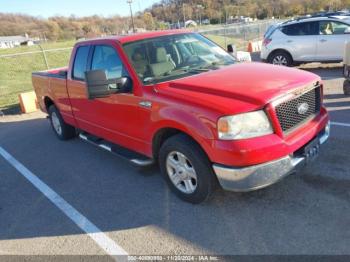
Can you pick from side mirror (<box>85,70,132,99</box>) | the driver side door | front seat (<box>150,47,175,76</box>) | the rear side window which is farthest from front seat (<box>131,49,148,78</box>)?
the rear side window

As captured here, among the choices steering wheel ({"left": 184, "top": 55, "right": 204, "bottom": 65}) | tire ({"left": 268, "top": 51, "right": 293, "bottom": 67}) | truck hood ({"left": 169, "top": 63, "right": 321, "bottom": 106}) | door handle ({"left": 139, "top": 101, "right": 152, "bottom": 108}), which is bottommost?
tire ({"left": 268, "top": 51, "right": 293, "bottom": 67})

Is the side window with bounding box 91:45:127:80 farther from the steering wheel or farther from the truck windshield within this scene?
the steering wheel

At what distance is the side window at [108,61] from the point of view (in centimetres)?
443

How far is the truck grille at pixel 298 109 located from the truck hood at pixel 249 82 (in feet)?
0.44

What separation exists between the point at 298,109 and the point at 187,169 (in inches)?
52.3

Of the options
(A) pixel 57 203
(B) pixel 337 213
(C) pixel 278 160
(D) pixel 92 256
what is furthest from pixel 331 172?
(A) pixel 57 203

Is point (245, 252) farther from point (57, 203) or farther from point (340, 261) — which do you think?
point (57, 203)

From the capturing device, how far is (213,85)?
12.0ft

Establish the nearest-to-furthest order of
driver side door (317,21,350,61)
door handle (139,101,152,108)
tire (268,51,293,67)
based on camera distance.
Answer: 1. door handle (139,101,152,108)
2. driver side door (317,21,350,61)
3. tire (268,51,293,67)

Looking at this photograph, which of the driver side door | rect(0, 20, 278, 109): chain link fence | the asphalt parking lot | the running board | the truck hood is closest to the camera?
the asphalt parking lot

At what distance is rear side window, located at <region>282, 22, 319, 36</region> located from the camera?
11289 mm

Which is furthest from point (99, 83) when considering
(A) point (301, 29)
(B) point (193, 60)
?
(A) point (301, 29)

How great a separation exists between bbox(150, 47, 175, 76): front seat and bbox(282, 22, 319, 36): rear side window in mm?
8460

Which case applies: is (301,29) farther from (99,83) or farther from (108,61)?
(99,83)
